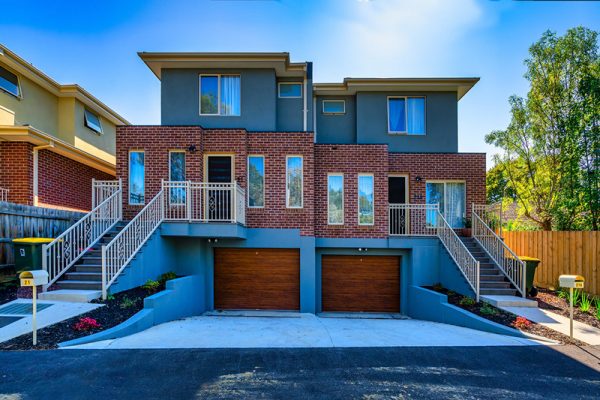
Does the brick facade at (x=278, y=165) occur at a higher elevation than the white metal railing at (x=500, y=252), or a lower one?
higher

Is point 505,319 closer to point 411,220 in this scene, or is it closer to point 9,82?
point 411,220

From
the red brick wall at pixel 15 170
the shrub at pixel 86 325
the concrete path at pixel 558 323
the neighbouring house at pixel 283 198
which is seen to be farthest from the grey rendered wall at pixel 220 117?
the concrete path at pixel 558 323

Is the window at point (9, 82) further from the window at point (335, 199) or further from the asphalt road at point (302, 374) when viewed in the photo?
the window at point (335, 199)

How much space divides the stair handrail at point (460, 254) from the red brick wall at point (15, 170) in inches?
547

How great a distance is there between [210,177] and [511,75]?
37.1 feet

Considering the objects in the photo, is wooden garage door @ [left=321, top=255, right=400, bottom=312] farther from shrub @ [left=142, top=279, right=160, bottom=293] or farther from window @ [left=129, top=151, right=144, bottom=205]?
window @ [left=129, top=151, right=144, bottom=205]

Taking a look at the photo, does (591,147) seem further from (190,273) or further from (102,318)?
(102,318)

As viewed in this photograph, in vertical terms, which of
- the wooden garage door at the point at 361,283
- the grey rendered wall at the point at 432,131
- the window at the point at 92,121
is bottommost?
the wooden garage door at the point at 361,283

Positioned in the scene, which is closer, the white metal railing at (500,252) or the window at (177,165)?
the white metal railing at (500,252)

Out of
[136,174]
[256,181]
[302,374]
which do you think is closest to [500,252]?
[256,181]

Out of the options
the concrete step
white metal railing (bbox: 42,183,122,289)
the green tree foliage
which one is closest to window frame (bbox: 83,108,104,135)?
white metal railing (bbox: 42,183,122,289)

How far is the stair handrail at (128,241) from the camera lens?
25.8 feet

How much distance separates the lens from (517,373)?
519cm

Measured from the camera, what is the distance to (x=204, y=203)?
35.7 ft
